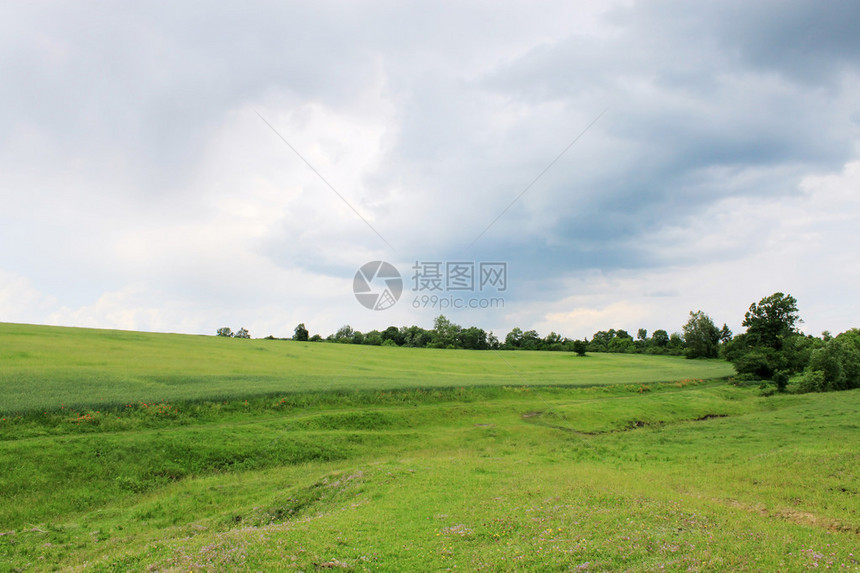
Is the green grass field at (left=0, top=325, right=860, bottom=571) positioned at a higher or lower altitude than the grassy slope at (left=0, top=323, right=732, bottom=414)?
lower

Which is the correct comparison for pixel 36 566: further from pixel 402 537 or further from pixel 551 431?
pixel 551 431

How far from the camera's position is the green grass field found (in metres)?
10.5

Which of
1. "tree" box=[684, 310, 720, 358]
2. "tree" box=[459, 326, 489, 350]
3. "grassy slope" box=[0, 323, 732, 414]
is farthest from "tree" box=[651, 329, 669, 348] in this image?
"grassy slope" box=[0, 323, 732, 414]

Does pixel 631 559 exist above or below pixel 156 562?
above

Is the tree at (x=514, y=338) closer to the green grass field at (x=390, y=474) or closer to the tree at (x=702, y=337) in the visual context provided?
the tree at (x=702, y=337)

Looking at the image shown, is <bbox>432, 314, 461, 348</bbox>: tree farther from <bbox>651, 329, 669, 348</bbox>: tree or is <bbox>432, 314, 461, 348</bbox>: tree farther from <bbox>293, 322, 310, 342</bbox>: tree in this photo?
<bbox>651, 329, 669, 348</bbox>: tree

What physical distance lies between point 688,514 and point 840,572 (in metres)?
4.07

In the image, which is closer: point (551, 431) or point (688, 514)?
point (688, 514)

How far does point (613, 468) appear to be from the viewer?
22.2 meters

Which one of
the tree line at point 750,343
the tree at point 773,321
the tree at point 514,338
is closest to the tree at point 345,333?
the tree line at point 750,343

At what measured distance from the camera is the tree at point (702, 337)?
120000 millimetres

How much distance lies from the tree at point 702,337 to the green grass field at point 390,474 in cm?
8094

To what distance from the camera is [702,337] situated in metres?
121

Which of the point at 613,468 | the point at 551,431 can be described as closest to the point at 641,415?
the point at 551,431
